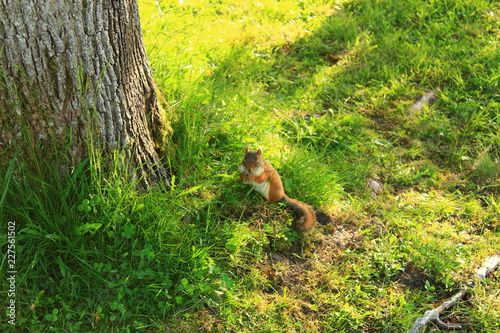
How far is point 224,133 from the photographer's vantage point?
153 inches

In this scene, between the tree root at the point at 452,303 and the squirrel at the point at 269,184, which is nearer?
the tree root at the point at 452,303

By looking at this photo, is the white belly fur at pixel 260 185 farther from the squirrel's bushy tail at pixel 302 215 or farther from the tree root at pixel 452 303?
Result: the tree root at pixel 452 303

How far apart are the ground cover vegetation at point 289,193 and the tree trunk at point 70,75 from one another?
0.59ft

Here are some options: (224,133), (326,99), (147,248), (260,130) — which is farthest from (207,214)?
(326,99)

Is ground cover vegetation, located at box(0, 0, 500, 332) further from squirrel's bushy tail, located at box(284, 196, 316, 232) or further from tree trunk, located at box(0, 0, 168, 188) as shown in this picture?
tree trunk, located at box(0, 0, 168, 188)

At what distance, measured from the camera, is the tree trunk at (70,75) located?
260 centimetres

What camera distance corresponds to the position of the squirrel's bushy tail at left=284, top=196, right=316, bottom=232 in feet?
11.2

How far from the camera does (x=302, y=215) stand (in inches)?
137

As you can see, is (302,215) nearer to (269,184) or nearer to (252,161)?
(269,184)

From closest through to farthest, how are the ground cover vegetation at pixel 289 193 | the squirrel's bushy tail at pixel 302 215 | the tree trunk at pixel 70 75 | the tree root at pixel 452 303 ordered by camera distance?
the tree trunk at pixel 70 75 → the ground cover vegetation at pixel 289 193 → the tree root at pixel 452 303 → the squirrel's bushy tail at pixel 302 215

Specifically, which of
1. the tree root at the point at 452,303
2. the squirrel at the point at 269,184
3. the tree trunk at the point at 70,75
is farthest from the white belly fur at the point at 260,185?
the tree root at the point at 452,303

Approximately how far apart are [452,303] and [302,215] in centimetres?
118

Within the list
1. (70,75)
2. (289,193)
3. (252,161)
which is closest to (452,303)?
(289,193)

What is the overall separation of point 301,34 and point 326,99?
1476 millimetres
